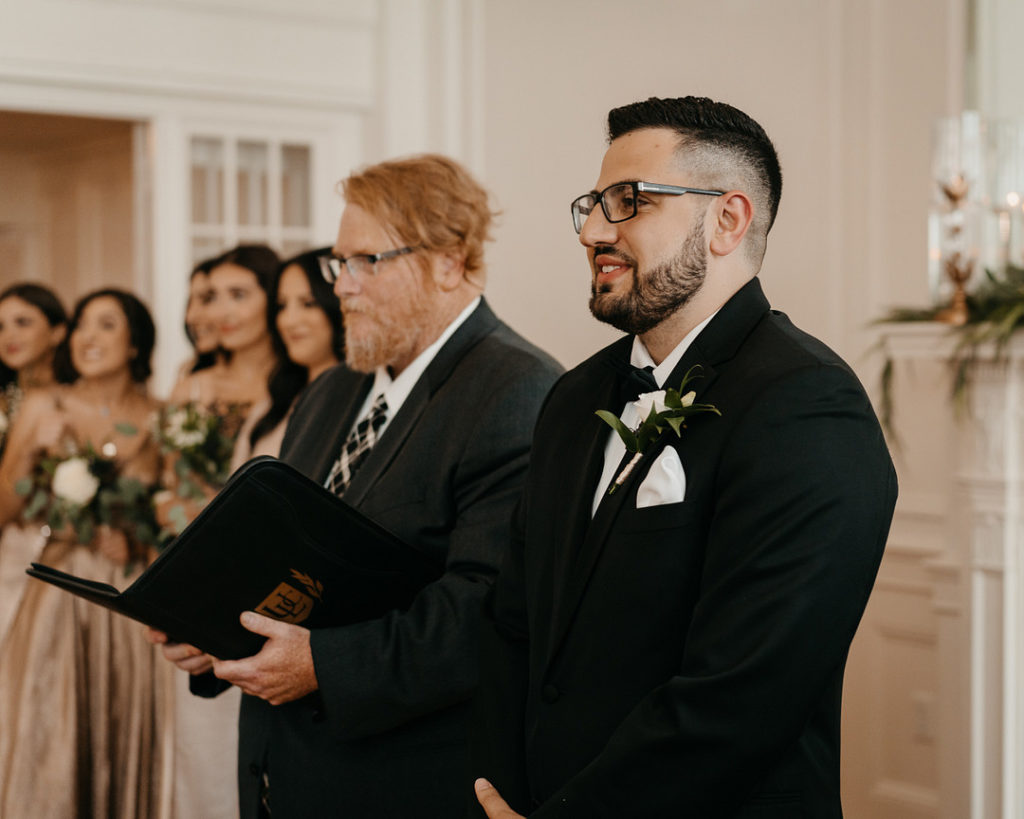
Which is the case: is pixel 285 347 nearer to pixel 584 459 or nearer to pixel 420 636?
pixel 420 636

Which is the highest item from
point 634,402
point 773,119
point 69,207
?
point 69,207

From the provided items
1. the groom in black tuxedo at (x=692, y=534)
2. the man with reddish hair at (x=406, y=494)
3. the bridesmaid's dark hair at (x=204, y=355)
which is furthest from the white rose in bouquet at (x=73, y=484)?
the groom in black tuxedo at (x=692, y=534)

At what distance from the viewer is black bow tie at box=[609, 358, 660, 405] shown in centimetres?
155

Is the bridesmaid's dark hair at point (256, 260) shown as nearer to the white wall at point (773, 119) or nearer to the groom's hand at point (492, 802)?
the white wall at point (773, 119)

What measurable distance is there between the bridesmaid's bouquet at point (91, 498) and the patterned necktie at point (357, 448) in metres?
1.38

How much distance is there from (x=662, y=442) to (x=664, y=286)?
0.20 metres

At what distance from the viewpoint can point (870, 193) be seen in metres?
4.29

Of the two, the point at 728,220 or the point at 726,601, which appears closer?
the point at 726,601

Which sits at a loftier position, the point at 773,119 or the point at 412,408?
the point at 773,119

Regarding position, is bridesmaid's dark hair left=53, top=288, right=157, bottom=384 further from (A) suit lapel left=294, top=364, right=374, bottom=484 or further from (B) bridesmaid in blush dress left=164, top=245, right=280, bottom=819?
(A) suit lapel left=294, top=364, right=374, bottom=484

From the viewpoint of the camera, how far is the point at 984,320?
334 cm

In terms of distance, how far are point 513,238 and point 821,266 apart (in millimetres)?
1654

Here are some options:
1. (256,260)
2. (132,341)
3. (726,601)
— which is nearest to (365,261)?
(726,601)

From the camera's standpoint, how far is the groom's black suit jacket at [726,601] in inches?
51.3
